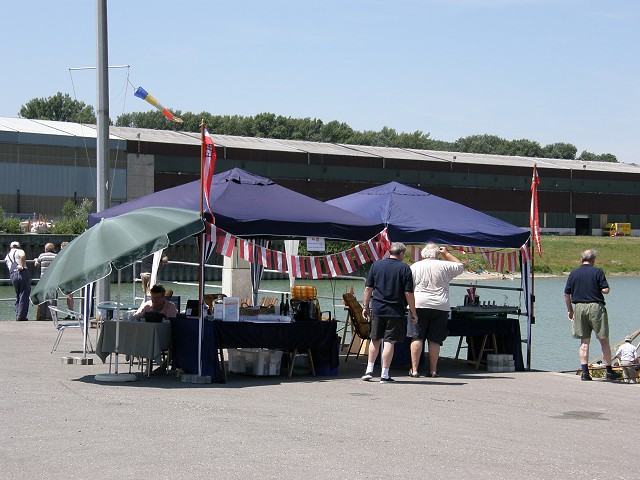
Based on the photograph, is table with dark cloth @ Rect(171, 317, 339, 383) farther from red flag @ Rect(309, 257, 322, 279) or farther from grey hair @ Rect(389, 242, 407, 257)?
grey hair @ Rect(389, 242, 407, 257)

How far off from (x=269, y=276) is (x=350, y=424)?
45330mm

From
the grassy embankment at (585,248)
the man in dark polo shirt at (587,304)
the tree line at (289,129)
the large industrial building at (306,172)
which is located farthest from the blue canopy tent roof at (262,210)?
the tree line at (289,129)

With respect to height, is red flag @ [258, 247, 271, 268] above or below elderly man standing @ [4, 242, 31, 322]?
above

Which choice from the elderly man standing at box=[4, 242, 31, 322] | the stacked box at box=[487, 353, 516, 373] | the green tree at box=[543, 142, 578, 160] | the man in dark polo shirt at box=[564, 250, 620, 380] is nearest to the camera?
the man in dark polo shirt at box=[564, 250, 620, 380]

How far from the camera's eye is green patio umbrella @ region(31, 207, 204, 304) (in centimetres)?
1206

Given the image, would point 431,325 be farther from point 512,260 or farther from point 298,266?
point 512,260


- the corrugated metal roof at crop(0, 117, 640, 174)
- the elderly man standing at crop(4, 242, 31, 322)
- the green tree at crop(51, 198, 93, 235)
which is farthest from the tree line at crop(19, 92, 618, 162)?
the elderly man standing at crop(4, 242, 31, 322)

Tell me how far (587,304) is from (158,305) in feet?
18.9

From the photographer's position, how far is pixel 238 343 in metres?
13.0

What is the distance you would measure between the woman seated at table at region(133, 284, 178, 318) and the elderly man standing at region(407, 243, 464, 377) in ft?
10.3

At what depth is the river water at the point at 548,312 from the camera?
23.0 m

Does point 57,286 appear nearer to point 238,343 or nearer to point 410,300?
point 238,343

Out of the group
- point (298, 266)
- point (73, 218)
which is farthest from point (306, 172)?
point (298, 266)

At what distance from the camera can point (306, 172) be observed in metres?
72.8
